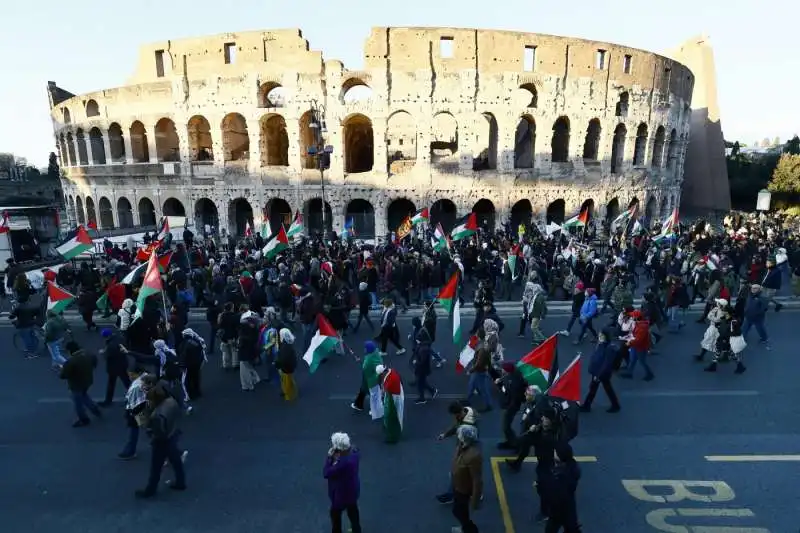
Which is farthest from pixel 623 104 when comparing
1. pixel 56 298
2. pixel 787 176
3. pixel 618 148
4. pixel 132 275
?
pixel 56 298

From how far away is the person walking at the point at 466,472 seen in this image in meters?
5.10

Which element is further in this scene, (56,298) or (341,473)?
(56,298)

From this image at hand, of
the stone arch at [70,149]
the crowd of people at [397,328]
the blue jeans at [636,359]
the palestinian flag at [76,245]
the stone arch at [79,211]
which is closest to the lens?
the crowd of people at [397,328]

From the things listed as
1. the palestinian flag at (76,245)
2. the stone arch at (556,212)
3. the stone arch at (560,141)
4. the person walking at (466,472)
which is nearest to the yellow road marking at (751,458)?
the person walking at (466,472)

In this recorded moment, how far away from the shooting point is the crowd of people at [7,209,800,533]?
5656mm

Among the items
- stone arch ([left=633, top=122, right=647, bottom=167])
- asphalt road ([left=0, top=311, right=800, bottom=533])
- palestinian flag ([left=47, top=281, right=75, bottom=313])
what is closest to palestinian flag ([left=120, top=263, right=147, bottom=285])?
palestinian flag ([left=47, top=281, right=75, bottom=313])

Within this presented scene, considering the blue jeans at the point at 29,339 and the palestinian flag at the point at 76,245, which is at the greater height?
the palestinian flag at the point at 76,245

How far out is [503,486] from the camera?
639cm

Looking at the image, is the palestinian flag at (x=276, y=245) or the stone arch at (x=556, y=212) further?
the stone arch at (x=556, y=212)

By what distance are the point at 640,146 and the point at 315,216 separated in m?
23.0

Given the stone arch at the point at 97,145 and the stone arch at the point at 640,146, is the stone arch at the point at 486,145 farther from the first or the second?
the stone arch at the point at 97,145

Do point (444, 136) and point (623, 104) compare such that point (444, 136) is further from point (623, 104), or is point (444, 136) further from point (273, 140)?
point (273, 140)

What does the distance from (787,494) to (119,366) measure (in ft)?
33.5

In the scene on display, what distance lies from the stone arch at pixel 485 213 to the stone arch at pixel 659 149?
40.4ft
